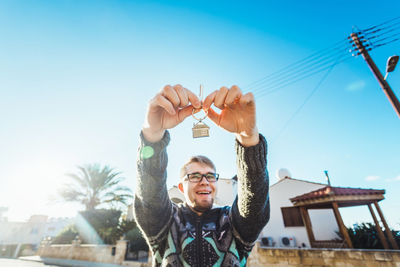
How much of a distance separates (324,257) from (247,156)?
23.4ft

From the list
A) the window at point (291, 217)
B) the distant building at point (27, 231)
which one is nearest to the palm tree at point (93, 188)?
the window at point (291, 217)

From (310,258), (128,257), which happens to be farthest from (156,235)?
(128,257)

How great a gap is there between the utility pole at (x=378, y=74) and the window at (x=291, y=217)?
9.31 metres

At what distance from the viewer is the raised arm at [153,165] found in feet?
4.45

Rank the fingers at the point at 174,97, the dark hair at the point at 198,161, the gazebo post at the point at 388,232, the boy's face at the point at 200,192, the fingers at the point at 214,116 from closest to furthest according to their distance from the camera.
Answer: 1. the fingers at the point at 174,97
2. the fingers at the point at 214,116
3. the boy's face at the point at 200,192
4. the dark hair at the point at 198,161
5. the gazebo post at the point at 388,232

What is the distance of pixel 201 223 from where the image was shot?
5.27 feet

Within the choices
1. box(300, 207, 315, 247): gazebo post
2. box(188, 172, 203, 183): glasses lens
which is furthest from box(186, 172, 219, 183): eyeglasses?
box(300, 207, 315, 247): gazebo post

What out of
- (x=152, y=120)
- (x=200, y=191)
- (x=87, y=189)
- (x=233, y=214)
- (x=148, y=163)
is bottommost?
(x=233, y=214)

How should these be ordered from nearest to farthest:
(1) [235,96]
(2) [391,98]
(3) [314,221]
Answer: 1. (1) [235,96]
2. (2) [391,98]
3. (3) [314,221]

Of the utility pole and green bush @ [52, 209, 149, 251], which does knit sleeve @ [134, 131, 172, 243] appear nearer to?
the utility pole

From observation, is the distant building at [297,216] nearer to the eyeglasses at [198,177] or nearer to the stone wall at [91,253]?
the stone wall at [91,253]

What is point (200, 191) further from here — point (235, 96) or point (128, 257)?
point (128, 257)

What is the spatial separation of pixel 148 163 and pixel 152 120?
0.33 metres

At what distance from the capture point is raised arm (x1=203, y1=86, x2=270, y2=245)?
1.29 m
